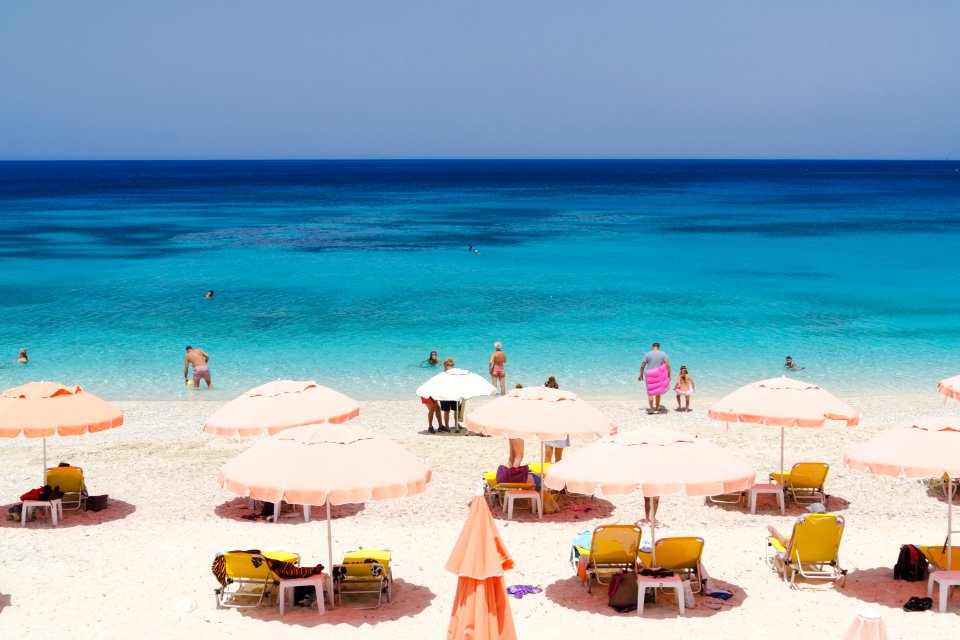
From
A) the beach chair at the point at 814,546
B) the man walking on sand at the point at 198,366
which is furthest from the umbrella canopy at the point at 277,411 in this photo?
the man walking on sand at the point at 198,366

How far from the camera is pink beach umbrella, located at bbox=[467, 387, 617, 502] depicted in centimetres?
1206

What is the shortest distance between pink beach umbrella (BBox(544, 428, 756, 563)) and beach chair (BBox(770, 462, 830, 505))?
459 cm

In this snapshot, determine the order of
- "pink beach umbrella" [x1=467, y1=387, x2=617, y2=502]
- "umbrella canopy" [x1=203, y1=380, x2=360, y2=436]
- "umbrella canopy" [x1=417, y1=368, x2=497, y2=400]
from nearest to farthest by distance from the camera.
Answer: "pink beach umbrella" [x1=467, y1=387, x2=617, y2=502] < "umbrella canopy" [x1=203, y1=380, x2=360, y2=436] < "umbrella canopy" [x1=417, y1=368, x2=497, y2=400]

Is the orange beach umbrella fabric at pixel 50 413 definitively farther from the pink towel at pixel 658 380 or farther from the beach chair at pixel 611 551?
the pink towel at pixel 658 380

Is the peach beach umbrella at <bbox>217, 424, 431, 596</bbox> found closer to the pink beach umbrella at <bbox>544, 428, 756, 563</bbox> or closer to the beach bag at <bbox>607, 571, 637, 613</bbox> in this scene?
the pink beach umbrella at <bbox>544, 428, 756, 563</bbox>

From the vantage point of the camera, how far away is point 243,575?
974cm

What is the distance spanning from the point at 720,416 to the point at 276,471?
21.3 feet

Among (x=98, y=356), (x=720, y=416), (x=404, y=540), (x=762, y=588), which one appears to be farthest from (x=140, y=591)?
(x=98, y=356)

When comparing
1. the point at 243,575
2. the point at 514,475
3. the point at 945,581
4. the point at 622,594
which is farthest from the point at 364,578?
the point at 945,581

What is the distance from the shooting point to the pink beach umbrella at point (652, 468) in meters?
9.16

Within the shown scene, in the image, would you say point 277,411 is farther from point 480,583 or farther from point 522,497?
point 480,583

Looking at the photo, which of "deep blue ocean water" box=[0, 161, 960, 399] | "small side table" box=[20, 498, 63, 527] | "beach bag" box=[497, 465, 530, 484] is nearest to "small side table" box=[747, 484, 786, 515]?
"beach bag" box=[497, 465, 530, 484]

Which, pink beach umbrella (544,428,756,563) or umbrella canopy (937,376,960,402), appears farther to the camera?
umbrella canopy (937,376,960,402)

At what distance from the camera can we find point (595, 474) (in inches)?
371
